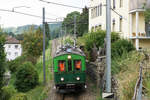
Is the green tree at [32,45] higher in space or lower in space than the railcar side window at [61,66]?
higher

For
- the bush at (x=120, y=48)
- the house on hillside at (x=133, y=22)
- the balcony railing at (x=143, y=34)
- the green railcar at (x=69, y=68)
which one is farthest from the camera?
the balcony railing at (x=143, y=34)

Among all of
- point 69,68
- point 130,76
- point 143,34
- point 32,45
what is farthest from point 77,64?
point 32,45

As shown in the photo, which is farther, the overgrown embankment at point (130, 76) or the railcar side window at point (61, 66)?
the railcar side window at point (61, 66)

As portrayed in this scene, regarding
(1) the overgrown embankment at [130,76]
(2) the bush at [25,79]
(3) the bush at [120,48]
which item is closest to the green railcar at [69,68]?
(3) the bush at [120,48]

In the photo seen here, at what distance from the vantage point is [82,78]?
49.3 feet

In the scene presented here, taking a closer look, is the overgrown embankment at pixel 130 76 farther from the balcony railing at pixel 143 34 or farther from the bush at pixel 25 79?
the bush at pixel 25 79

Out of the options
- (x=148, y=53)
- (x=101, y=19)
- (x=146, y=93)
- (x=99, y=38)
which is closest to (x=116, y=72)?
(x=148, y=53)

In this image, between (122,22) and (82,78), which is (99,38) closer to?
(122,22)

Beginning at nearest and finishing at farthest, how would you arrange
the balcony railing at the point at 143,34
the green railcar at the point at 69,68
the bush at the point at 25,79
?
the green railcar at the point at 69,68 < the balcony railing at the point at 143,34 < the bush at the point at 25,79

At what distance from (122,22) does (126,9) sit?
5.10ft

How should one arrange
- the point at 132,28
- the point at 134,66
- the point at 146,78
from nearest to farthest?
1. the point at 146,78
2. the point at 134,66
3. the point at 132,28

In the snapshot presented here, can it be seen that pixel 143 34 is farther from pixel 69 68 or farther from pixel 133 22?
pixel 69 68

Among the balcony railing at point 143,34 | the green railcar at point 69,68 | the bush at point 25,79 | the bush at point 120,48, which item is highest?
the balcony railing at point 143,34

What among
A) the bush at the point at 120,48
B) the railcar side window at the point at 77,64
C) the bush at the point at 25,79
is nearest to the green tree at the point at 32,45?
the bush at the point at 25,79
